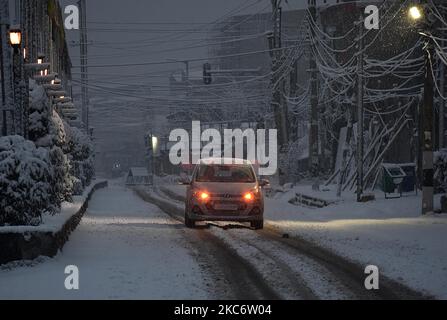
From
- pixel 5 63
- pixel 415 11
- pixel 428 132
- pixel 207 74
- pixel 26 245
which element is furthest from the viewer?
pixel 207 74

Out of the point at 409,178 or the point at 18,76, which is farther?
the point at 409,178

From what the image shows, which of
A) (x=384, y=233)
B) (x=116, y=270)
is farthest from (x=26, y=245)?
(x=384, y=233)

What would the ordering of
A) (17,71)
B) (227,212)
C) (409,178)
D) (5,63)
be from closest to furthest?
(17,71), (227,212), (5,63), (409,178)

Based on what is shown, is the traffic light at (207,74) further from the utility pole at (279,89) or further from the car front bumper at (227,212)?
the car front bumper at (227,212)

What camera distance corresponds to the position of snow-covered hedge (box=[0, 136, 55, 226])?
11172 mm

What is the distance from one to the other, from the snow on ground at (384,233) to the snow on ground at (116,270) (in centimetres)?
296

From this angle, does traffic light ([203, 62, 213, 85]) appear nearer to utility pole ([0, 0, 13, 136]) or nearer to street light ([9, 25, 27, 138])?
utility pole ([0, 0, 13, 136])

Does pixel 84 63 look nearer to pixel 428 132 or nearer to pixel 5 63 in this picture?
pixel 5 63

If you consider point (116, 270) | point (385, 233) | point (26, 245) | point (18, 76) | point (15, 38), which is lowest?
point (385, 233)

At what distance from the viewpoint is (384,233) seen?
16156mm

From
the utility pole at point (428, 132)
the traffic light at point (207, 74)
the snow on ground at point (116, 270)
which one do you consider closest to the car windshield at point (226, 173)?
the snow on ground at point (116, 270)

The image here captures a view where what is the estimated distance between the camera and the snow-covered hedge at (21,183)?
440 inches

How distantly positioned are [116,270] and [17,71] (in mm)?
6214
